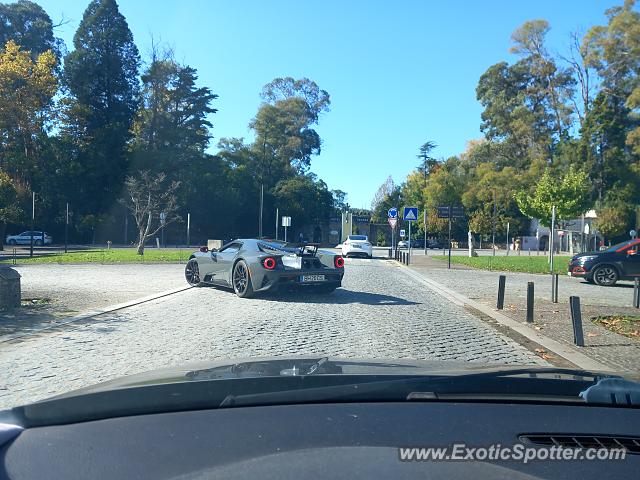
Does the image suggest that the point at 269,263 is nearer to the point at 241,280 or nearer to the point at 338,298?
the point at 241,280

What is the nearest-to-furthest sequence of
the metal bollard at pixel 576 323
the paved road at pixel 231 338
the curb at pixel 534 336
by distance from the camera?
the paved road at pixel 231 338 → the curb at pixel 534 336 → the metal bollard at pixel 576 323

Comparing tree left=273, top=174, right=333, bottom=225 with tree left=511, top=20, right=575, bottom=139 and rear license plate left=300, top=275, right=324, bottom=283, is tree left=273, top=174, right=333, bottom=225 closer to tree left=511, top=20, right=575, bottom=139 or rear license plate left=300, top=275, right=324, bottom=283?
tree left=511, top=20, right=575, bottom=139

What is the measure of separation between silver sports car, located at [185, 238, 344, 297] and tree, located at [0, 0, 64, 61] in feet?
157

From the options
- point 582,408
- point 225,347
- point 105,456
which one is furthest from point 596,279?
point 105,456

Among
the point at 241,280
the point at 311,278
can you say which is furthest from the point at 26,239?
the point at 311,278

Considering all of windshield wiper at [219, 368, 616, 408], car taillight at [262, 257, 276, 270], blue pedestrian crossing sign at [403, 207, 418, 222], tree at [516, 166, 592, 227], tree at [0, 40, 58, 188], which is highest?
tree at [0, 40, 58, 188]

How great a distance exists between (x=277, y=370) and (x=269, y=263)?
27.6 feet

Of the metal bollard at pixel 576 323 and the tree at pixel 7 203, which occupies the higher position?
the tree at pixel 7 203

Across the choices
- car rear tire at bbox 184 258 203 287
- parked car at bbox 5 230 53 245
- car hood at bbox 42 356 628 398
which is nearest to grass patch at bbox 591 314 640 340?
car hood at bbox 42 356 628 398

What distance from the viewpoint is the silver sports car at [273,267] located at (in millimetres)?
11406

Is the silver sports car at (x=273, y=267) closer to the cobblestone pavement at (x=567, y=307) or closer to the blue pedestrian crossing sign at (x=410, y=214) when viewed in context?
the cobblestone pavement at (x=567, y=307)

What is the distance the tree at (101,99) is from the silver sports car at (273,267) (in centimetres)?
4293

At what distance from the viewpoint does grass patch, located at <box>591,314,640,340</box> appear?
8.58 meters

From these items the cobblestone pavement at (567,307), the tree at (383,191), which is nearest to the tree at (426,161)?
the tree at (383,191)
